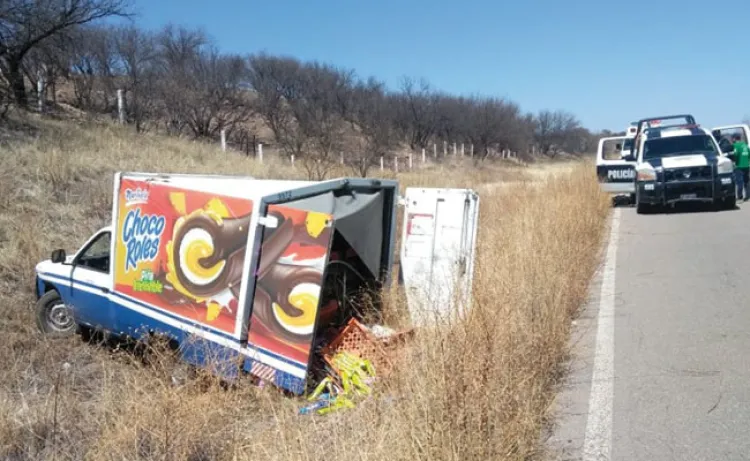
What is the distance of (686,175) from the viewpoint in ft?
49.2

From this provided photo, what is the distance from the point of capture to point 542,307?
5.55 m

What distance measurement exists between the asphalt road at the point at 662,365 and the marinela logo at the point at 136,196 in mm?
4663

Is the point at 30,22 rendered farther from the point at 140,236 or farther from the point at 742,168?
Result: the point at 742,168

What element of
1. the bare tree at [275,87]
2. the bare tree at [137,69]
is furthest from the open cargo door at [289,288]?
the bare tree at [275,87]

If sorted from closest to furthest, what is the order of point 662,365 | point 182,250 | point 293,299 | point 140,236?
point 662,365 → point 293,299 → point 182,250 → point 140,236

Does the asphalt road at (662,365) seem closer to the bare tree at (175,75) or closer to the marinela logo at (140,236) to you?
the marinela logo at (140,236)

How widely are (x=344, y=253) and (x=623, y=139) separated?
16134mm

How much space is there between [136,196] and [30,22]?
14484mm

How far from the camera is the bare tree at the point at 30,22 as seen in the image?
56.9ft

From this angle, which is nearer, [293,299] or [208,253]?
[293,299]

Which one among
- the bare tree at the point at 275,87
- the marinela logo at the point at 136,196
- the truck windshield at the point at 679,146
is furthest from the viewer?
the bare tree at the point at 275,87

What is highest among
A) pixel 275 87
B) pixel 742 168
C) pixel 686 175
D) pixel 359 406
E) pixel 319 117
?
pixel 275 87

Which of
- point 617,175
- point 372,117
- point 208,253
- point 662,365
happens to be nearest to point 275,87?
point 372,117

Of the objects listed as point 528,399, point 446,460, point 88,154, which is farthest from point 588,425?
point 88,154
